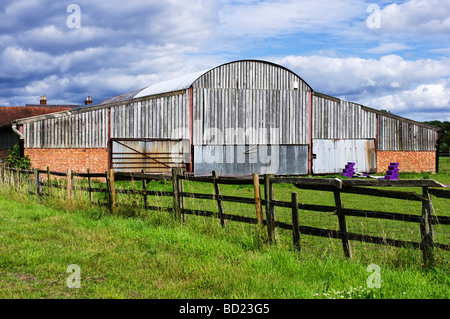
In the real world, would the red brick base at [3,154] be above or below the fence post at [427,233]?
above

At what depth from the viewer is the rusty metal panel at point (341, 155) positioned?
27.2 meters

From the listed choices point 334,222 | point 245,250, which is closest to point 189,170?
point 334,222

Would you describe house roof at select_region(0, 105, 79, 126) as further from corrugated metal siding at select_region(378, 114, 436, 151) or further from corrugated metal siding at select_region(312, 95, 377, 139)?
corrugated metal siding at select_region(378, 114, 436, 151)

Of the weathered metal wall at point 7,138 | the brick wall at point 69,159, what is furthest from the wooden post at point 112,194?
the weathered metal wall at point 7,138

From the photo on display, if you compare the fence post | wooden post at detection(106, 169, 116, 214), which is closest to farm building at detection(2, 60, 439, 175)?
Answer: wooden post at detection(106, 169, 116, 214)

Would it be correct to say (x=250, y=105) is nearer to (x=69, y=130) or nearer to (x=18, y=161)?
(x=69, y=130)

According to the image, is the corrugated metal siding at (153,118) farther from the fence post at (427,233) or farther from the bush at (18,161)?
the fence post at (427,233)

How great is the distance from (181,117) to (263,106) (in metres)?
4.84

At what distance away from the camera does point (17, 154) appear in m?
21.2

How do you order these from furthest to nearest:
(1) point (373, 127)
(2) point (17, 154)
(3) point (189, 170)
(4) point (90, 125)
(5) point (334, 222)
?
(1) point (373, 127)
(3) point (189, 170)
(4) point (90, 125)
(2) point (17, 154)
(5) point (334, 222)

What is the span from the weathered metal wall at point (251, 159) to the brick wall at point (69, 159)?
16.4 feet

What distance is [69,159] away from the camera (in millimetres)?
22109

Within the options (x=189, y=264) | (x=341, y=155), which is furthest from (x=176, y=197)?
(x=341, y=155)
